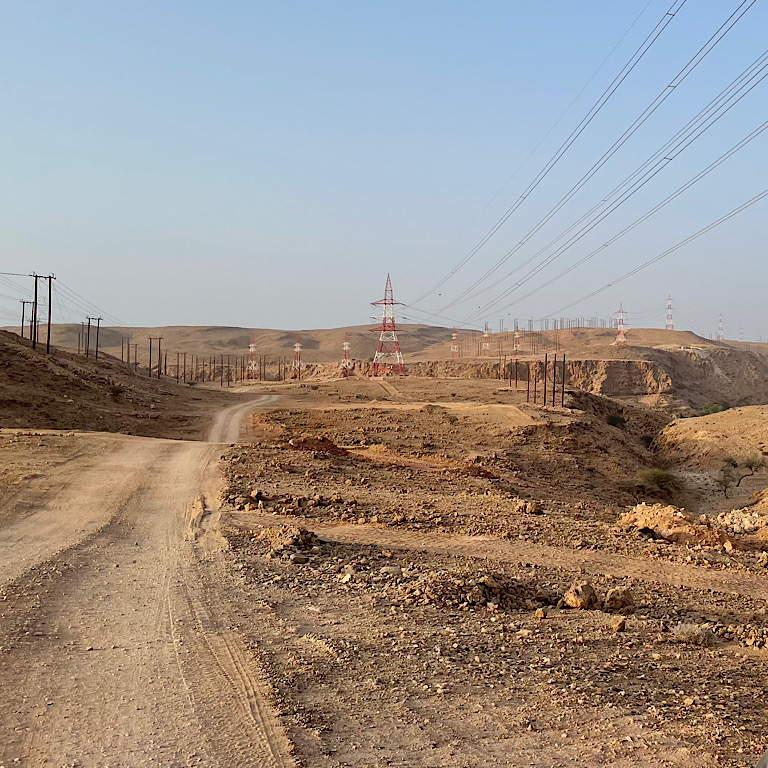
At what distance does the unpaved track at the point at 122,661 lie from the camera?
6.52m

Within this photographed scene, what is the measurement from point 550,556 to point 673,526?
5027 mm

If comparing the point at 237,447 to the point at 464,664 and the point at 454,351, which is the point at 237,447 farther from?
the point at 454,351

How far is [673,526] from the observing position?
18.8 m

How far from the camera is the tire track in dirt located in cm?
1409

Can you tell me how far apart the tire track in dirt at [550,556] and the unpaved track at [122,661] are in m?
3.43

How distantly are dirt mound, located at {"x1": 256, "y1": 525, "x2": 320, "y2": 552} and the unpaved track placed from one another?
150 cm

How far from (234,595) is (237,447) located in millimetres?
17327

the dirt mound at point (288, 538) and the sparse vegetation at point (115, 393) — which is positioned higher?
the sparse vegetation at point (115, 393)

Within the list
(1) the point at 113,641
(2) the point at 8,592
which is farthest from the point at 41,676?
(2) the point at 8,592

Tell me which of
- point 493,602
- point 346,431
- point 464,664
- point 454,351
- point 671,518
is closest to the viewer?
point 464,664

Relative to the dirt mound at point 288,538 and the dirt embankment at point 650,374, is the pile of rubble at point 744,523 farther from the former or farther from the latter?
the dirt embankment at point 650,374

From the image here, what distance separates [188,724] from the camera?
274 inches

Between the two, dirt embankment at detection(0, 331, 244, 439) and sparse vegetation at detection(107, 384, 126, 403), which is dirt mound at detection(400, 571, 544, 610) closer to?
dirt embankment at detection(0, 331, 244, 439)

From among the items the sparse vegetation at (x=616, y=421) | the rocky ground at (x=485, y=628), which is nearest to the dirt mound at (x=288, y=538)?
the rocky ground at (x=485, y=628)
